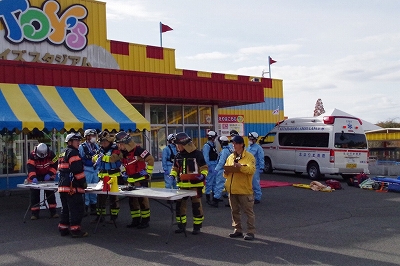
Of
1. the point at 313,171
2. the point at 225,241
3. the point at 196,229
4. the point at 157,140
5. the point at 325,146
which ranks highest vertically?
the point at 157,140

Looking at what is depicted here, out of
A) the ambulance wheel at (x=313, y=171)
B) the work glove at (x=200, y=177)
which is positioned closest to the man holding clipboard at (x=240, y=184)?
the work glove at (x=200, y=177)

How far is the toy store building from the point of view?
12648mm

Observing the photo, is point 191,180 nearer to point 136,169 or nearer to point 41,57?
point 136,169

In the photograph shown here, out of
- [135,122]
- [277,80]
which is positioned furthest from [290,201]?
[277,80]

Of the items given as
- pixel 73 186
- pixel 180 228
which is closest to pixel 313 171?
pixel 180 228

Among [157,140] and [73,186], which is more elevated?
[157,140]

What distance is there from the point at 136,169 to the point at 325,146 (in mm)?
11382

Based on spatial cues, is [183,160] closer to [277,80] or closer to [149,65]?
[149,65]

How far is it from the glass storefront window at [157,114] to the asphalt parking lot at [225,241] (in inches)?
265

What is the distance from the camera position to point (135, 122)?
13141mm

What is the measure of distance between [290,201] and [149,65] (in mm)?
12105

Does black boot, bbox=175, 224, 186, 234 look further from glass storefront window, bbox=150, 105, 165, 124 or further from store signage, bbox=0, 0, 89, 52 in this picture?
store signage, bbox=0, 0, 89, 52

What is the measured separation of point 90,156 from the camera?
11.2 m

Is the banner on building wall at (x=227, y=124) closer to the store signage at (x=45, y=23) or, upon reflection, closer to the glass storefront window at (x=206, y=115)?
the glass storefront window at (x=206, y=115)
